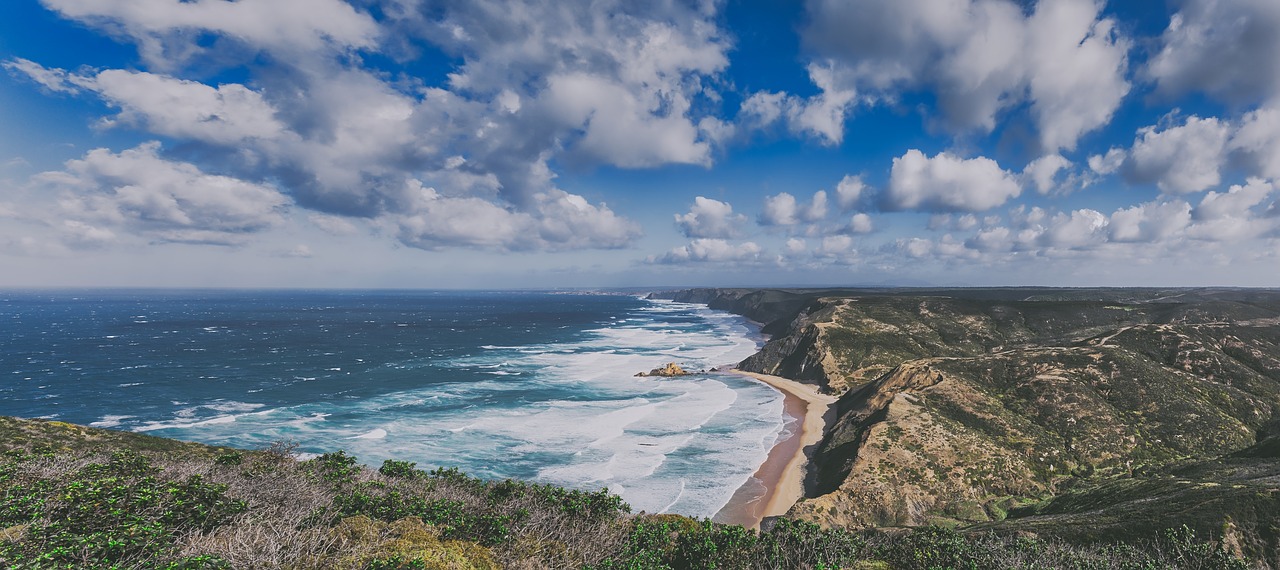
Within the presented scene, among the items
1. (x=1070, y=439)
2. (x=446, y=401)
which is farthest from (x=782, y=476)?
(x=446, y=401)

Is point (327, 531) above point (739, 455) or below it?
above

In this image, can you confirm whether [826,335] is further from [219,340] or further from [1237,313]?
[219,340]

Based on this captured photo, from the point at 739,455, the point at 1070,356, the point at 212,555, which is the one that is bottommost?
the point at 739,455

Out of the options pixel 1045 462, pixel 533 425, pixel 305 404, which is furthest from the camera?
pixel 305 404

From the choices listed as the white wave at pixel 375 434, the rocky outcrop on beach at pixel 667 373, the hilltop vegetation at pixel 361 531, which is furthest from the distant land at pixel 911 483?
the white wave at pixel 375 434

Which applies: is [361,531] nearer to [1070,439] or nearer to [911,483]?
[911,483]

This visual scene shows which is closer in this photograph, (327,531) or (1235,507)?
(327,531)

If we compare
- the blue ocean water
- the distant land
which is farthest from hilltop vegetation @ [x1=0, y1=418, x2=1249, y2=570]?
the blue ocean water

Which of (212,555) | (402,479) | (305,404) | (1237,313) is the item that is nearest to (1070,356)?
(402,479)
